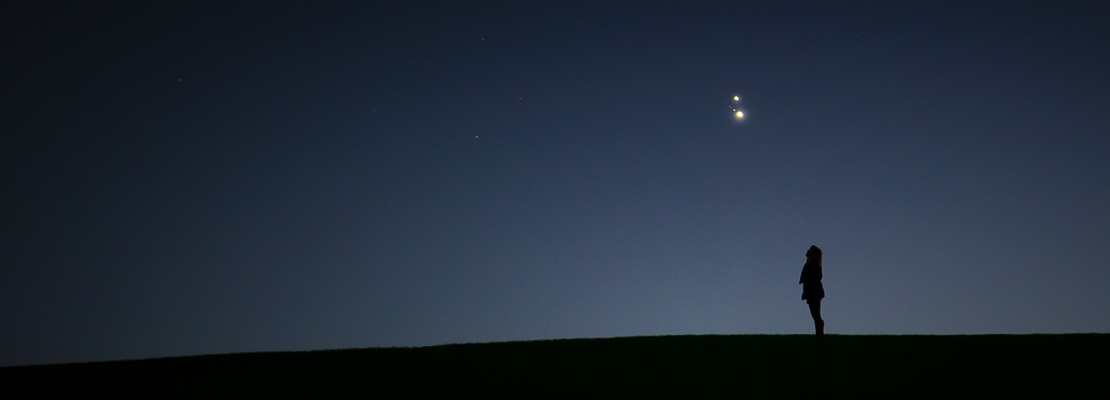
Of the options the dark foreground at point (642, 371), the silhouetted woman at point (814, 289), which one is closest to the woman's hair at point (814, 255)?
Answer: the silhouetted woman at point (814, 289)

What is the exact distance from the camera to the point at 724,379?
1141 centimetres

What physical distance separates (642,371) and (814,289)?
518 centimetres

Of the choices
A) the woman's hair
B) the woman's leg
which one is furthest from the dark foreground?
the woman's hair

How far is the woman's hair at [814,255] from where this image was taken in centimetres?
1584

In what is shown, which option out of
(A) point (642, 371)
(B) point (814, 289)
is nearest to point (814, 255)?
(B) point (814, 289)

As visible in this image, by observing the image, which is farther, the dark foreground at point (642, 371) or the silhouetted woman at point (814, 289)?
the silhouetted woman at point (814, 289)

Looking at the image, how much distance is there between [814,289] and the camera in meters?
15.6

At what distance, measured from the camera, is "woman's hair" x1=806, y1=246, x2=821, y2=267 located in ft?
52.0

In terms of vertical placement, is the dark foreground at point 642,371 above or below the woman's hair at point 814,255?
below

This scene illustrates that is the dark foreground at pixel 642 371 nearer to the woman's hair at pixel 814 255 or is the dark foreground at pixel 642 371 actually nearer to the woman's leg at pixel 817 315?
the woman's leg at pixel 817 315

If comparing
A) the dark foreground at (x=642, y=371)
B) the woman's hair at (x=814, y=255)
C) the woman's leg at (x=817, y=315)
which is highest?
the woman's hair at (x=814, y=255)

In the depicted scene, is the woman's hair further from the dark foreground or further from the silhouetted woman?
the dark foreground

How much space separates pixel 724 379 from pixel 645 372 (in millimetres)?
1428

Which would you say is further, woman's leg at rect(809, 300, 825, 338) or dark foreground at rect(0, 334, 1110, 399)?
woman's leg at rect(809, 300, 825, 338)
